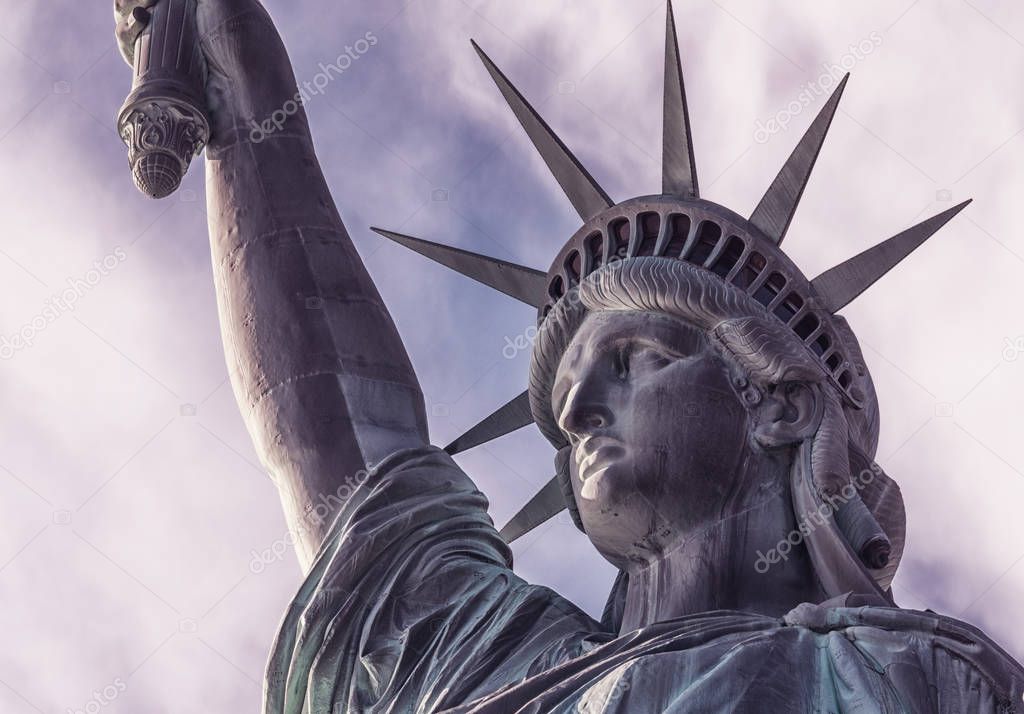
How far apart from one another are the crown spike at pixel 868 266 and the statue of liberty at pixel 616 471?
13 millimetres

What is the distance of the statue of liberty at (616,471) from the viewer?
8852 millimetres

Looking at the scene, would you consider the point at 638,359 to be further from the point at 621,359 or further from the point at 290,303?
the point at 290,303

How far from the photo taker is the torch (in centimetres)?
1170

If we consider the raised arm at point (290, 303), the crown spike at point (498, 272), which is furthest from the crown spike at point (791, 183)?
the raised arm at point (290, 303)

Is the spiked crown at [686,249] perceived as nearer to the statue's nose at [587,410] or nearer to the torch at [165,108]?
the statue's nose at [587,410]

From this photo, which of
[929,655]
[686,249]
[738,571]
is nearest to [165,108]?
[686,249]

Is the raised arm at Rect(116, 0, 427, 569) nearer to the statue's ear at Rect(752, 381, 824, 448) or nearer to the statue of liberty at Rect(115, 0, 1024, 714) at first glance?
the statue of liberty at Rect(115, 0, 1024, 714)

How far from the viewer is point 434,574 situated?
10.6 metres

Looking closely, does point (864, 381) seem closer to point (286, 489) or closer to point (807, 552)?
point (807, 552)

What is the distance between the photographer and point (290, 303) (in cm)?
1146

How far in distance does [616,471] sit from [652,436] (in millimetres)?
215

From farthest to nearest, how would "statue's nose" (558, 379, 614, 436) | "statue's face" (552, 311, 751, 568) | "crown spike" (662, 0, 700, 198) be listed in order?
"crown spike" (662, 0, 700, 198)
"statue's nose" (558, 379, 614, 436)
"statue's face" (552, 311, 751, 568)

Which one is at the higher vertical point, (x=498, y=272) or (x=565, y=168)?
(x=565, y=168)
